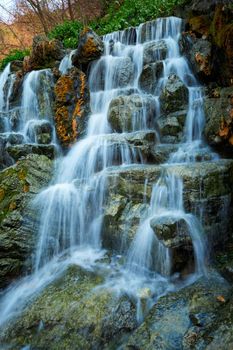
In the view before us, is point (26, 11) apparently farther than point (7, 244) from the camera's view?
Yes

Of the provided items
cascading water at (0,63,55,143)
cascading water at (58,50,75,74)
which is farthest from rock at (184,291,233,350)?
cascading water at (58,50,75,74)

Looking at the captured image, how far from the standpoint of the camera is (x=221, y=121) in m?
6.04

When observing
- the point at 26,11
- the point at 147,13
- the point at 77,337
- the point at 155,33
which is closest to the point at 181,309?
the point at 77,337

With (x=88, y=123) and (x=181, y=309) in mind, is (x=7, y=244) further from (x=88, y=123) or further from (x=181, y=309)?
(x=88, y=123)

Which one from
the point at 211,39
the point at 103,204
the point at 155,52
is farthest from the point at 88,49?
the point at 103,204

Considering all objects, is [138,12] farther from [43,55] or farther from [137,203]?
[137,203]

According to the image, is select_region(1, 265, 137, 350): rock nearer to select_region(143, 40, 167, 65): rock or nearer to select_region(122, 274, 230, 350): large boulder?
select_region(122, 274, 230, 350): large boulder

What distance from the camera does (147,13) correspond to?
12609 mm

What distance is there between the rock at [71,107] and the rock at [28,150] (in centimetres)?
40

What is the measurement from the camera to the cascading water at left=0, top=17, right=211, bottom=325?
462 centimetres

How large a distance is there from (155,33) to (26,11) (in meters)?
14.8

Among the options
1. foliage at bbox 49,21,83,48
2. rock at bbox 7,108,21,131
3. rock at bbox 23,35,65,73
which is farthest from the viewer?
foliage at bbox 49,21,83,48

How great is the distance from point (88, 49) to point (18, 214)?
6482mm

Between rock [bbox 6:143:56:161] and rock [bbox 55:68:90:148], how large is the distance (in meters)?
0.40
